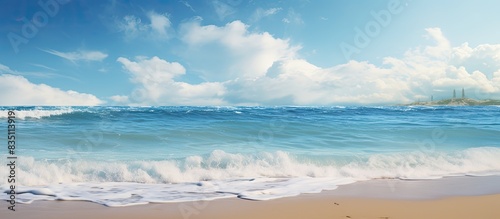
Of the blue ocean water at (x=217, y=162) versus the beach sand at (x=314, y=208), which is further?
the blue ocean water at (x=217, y=162)

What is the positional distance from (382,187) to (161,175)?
4.98m

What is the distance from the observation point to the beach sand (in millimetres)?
4531

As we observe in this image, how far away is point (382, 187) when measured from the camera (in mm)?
6434

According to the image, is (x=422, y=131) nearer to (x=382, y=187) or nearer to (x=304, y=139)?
(x=304, y=139)

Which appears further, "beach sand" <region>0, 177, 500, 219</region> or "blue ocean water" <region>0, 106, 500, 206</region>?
"blue ocean water" <region>0, 106, 500, 206</region>

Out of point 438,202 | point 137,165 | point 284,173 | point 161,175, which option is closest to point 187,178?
point 161,175

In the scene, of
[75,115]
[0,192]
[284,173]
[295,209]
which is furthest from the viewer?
[75,115]

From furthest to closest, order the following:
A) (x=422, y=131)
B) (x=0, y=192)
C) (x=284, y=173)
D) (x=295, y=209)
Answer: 1. (x=422, y=131)
2. (x=284, y=173)
3. (x=0, y=192)
4. (x=295, y=209)

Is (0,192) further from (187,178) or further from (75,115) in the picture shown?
(75,115)

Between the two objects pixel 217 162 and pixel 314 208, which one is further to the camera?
pixel 217 162

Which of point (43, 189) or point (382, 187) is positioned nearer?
point (43, 189)

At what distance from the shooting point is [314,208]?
16.0 feet

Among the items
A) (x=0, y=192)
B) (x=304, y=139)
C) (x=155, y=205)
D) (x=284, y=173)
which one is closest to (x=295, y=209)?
(x=155, y=205)

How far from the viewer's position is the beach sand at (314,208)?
4.53m
